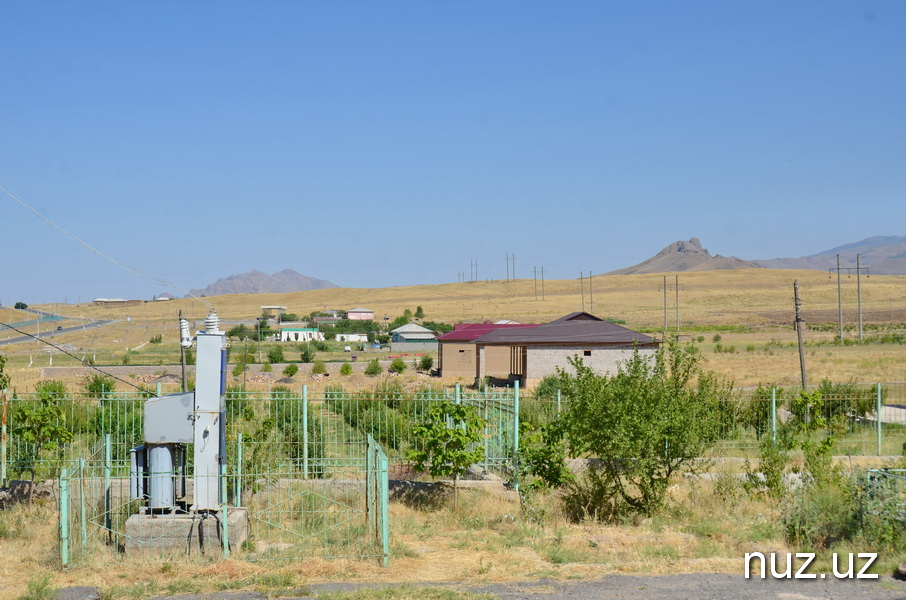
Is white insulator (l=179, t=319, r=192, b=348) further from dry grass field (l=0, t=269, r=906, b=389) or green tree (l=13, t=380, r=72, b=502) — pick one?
dry grass field (l=0, t=269, r=906, b=389)

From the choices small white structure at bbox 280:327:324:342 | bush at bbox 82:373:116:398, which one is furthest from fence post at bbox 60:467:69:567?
small white structure at bbox 280:327:324:342

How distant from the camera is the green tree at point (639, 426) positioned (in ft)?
37.8

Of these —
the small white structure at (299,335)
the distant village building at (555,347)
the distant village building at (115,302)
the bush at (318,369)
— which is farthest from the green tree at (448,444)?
the distant village building at (115,302)

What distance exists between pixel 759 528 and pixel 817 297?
423 ft

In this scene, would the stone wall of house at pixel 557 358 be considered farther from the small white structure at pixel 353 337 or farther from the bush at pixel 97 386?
the small white structure at pixel 353 337

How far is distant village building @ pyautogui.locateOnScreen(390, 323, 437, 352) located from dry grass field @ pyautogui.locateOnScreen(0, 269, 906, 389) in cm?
940

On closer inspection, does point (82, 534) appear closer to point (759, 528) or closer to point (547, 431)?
point (547, 431)

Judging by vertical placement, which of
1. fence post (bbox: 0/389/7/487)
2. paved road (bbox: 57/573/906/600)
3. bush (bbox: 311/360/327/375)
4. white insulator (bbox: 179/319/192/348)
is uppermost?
white insulator (bbox: 179/319/192/348)

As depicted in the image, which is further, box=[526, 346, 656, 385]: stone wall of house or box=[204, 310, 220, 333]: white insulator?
box=[526, 346, 656, 385]: stone wall of house

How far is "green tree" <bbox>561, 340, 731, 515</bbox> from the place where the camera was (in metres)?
11.5

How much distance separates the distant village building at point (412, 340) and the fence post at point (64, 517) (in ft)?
193

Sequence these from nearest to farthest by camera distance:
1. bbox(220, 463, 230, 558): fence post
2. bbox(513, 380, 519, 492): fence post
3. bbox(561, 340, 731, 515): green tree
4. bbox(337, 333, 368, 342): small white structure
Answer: bbox(220, 463, 230, 558): fence post
bbox(561, 340, 731, 515): green tree
bbox(513, 380, 519, 492): fence post
bbox(337, 333, 368, 342): small white structure

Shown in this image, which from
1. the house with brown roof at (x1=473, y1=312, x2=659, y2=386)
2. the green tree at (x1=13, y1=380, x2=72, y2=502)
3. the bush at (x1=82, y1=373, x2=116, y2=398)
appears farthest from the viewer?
the house with brown roof at (x1=473, y1=312, x2=659, y2=386)

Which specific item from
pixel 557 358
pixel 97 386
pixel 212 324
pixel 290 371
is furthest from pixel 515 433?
pixel 290 371
